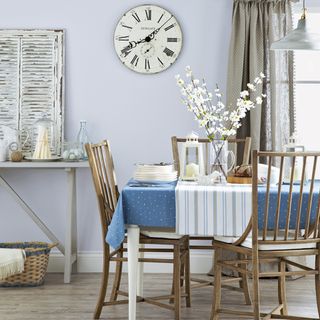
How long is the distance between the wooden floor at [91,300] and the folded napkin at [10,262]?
146 mm

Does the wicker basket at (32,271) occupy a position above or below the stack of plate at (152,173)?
below

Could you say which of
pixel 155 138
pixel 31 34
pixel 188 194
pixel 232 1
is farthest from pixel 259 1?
pixel 188 194

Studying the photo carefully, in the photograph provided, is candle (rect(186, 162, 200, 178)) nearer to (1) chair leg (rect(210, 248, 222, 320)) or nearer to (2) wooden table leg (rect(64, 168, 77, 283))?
(1) chair leg (rect(210, 248, 222, 320))

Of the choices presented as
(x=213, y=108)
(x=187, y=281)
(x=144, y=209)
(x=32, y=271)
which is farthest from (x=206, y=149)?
(x=32, y=271)

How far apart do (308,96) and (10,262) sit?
2.61m

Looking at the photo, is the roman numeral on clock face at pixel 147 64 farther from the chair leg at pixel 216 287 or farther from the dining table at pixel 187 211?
the chair leg at pixel 216 287

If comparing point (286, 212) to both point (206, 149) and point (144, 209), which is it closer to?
point (144, 209)

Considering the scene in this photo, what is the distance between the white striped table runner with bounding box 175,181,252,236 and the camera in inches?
147

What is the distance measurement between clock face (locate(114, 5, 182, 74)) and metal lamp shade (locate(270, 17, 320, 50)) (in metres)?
1.50

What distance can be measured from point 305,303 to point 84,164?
1828 millimetres

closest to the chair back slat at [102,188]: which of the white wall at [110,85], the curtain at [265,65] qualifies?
the white wall at [110,85]

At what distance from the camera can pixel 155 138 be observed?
543cm

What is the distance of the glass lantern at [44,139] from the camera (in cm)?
520

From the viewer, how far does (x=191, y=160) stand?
4.30m
